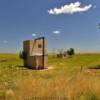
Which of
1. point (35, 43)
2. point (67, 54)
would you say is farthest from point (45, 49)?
point (67, 54)

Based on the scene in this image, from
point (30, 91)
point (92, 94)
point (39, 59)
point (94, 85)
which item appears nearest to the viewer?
point (92, 94)

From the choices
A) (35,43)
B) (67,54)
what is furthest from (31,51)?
(67,54)

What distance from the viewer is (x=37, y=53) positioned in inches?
2095

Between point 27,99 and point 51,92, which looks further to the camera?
point 51,92

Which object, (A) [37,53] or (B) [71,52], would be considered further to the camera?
(B) [71,52]

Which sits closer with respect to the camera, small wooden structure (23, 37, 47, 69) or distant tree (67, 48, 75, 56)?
small wooden structure (23, 37, 47, 69)

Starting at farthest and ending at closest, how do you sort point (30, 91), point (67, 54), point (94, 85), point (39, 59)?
1. point (67, 54)
2. point (39, 59)
3. point (94, 85)
4. point (30, 91)

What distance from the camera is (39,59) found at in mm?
52375

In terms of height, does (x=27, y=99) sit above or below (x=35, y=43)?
below

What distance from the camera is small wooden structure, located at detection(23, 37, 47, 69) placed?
5191cm

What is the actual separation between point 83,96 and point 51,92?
4.03 feet

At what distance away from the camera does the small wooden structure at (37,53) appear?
51.9 m

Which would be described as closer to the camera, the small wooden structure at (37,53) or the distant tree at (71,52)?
the small wooden structure at (37,53)

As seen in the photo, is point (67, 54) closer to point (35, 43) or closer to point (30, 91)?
point (35, 43)
